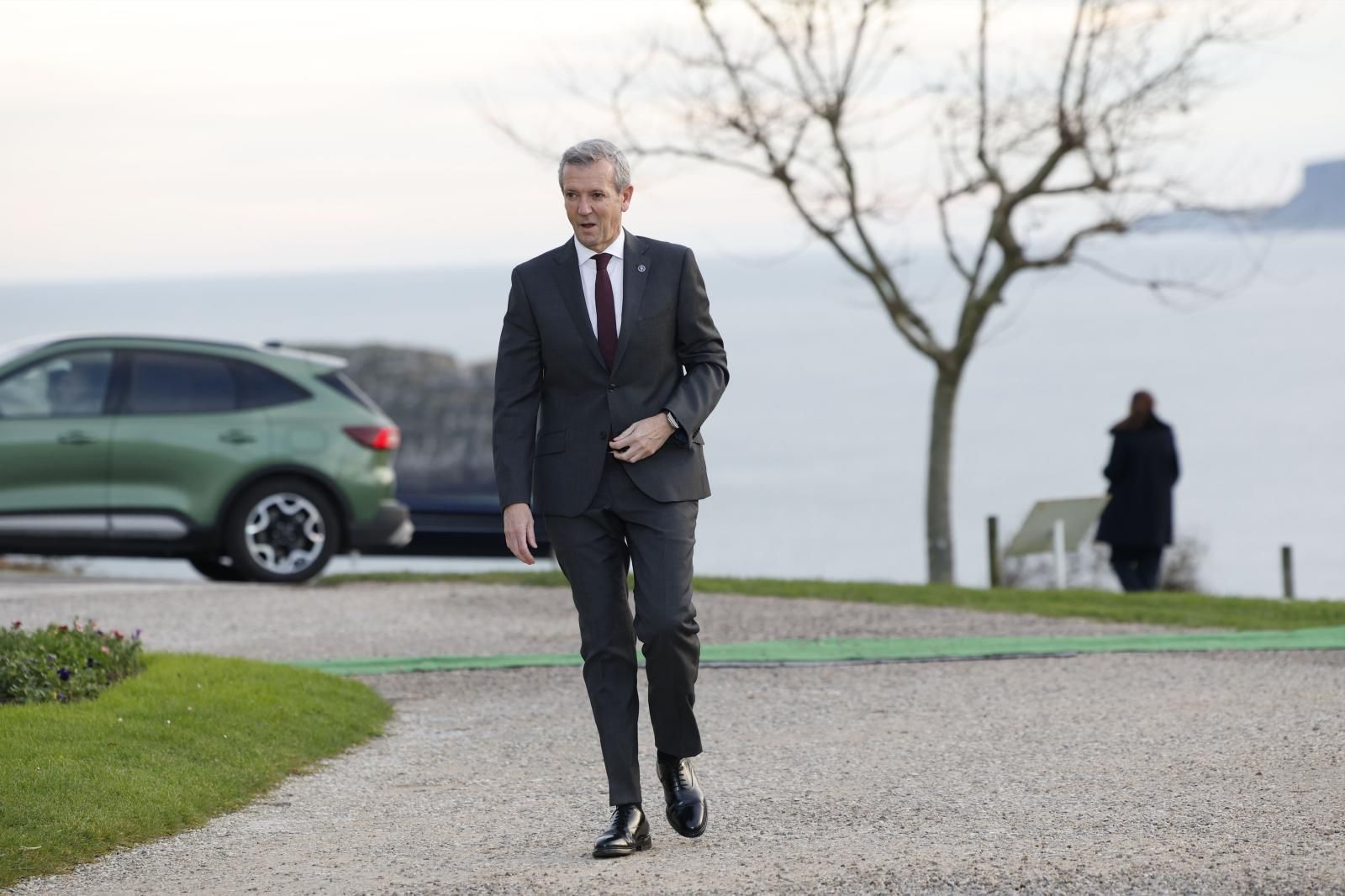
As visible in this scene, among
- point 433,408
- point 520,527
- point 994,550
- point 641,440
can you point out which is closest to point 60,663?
point 520,527

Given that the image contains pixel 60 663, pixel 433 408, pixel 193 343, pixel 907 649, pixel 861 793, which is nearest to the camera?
pixel 861 793

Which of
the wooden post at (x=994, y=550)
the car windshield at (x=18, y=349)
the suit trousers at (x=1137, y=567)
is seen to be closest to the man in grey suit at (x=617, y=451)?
the car windshield at (x=18, y=349)

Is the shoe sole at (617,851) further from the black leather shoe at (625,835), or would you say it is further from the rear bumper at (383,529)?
the rear bumper at (383,529)

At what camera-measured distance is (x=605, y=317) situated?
5.39 meters

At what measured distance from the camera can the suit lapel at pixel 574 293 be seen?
5.36 meters

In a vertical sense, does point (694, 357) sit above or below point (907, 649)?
above

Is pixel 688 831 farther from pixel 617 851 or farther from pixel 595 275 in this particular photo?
pixel 595 275

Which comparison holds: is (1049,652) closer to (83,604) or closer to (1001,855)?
(1001,855)

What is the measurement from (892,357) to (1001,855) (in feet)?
496

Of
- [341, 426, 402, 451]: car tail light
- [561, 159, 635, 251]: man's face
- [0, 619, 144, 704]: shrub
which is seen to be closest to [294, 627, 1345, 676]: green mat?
[0, 619, 144, 704]: shrub

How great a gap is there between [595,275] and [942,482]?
13579 millimetres

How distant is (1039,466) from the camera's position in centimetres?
7662

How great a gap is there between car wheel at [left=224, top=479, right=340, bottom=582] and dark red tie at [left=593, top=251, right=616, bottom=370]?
8286 mm

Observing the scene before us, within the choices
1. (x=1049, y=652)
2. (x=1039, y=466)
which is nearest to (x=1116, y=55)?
(x=1049, y=652)
